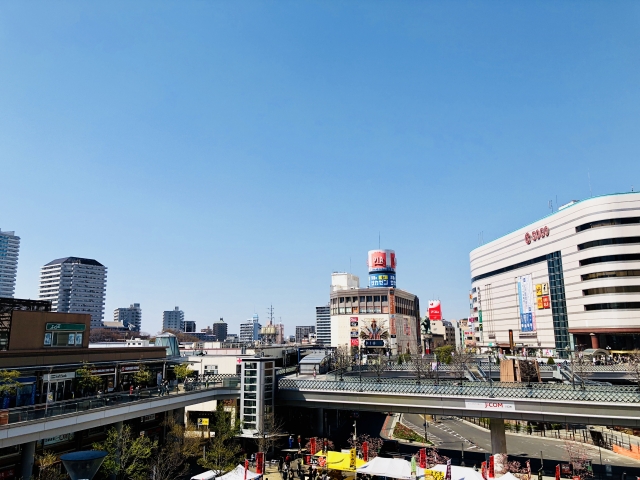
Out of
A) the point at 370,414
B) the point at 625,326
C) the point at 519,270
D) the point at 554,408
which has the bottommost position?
the point at 370,414

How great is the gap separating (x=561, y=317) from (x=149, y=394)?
90.4 meters

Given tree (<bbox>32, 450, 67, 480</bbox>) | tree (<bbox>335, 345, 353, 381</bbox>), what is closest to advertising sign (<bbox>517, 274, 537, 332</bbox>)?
tree (<bbox>335, 345, 353, 381</bbox>)

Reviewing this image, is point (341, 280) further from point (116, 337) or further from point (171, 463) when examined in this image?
point (171, 463)

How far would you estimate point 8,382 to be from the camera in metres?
30.9

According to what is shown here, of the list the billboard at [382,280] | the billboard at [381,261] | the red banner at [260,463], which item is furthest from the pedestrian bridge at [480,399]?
the billboard at [381,261]

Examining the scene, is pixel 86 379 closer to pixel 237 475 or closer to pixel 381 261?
pixel 237 475

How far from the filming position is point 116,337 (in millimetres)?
197000

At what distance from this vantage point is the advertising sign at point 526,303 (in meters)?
111

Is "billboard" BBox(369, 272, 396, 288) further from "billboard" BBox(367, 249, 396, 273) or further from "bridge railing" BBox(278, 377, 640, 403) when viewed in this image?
"bridge railing" BBox(278, 377, 640, 403)

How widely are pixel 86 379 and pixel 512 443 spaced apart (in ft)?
141

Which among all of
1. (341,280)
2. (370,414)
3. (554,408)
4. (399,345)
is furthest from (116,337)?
(554,408)

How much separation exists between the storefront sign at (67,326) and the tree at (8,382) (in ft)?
26.5

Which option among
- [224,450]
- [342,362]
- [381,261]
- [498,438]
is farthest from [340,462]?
[381,261]

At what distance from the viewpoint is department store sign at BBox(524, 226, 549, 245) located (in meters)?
106
